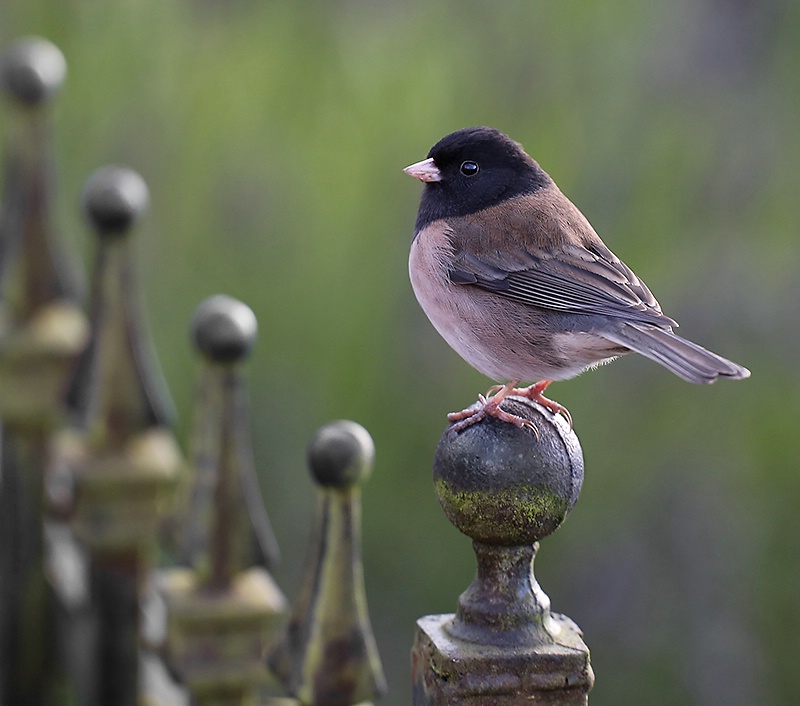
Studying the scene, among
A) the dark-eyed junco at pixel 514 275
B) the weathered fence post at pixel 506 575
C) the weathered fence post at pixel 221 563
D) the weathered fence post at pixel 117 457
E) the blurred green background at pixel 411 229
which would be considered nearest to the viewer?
the weathered fence post at pixel 506 575

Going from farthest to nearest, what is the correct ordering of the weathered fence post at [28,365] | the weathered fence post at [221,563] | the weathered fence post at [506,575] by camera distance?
the weathered fence post at [28,365] → the weathered fence post at [221,563] → the weathered fence post at [506,575]

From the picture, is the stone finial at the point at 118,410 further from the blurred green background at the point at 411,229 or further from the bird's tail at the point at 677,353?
the blurred green background at the point at 411,229

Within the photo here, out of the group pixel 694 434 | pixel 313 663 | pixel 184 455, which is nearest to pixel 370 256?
pixel 184 455

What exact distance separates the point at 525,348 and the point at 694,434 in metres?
2.56

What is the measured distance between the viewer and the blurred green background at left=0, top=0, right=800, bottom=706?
416 centimetres

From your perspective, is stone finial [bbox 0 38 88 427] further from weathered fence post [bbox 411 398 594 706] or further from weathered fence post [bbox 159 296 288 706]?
weathered fence post [bbox 411 398 594 706]

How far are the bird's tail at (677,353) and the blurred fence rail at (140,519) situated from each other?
0.79 feet

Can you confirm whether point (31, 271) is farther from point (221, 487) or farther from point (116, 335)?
point (221, 487)

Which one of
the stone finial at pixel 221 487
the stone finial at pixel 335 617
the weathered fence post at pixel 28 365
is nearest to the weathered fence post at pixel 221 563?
the stone finial at pixel 221 487

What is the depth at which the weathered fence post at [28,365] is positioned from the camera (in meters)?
2.45

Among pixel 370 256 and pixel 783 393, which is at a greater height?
pixel 370 256

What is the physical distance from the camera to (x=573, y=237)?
1.90m

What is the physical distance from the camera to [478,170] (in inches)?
76.4

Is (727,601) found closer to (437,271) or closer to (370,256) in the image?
(370,256)
